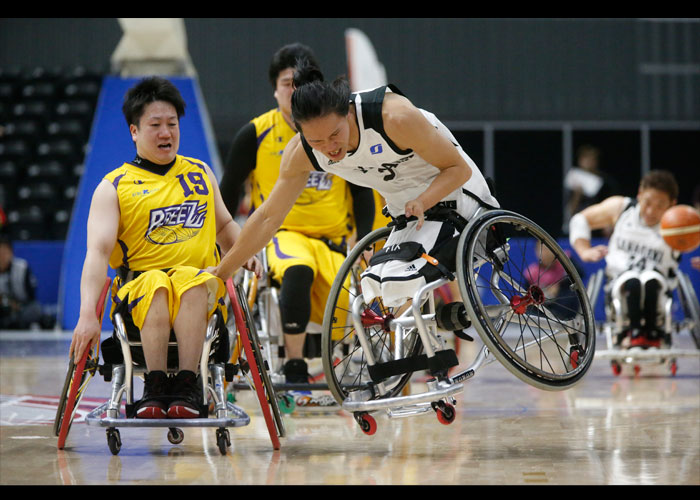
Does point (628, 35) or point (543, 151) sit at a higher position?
point (628, 35)

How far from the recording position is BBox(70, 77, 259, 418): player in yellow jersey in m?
3.36

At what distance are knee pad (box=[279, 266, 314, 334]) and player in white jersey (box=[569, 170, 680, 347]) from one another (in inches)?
80.8

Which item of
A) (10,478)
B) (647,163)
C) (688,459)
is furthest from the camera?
(647,163)

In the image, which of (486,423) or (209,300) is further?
(486,423)

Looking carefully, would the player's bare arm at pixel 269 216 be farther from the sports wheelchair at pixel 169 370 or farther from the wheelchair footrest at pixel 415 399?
the wheelchair footrest at pixel 415 399

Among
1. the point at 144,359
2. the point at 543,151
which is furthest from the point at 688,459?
the point at 543,151

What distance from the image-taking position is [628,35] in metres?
13.7

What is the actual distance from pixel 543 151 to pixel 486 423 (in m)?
9.82

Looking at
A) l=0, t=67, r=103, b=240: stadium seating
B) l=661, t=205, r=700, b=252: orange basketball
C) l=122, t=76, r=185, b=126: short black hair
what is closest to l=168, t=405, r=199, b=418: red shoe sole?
l=122, t=76, r=185, b=126: short black hair

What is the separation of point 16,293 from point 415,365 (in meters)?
6.80

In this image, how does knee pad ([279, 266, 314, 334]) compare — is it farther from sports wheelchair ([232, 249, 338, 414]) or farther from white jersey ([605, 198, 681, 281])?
white jersey ([605, 198, 681, 281])

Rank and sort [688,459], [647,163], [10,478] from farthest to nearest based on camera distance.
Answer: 1. [647,163]
2. [688,459]
3. [10,478]

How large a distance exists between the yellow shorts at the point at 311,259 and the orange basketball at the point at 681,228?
2142 mm

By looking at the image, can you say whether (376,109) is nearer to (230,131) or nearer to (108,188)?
(108,188)
